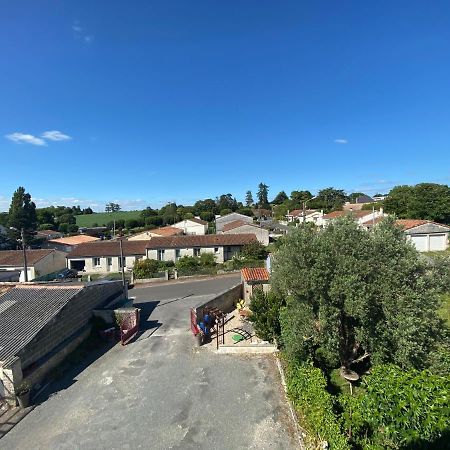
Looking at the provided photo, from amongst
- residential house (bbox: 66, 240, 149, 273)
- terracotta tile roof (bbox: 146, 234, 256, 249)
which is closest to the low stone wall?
terracotta tile roof (bbox: 146, 234, 256, 249)

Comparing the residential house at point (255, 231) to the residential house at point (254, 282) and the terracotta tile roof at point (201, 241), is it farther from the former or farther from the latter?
the residential house at point (254, 282)

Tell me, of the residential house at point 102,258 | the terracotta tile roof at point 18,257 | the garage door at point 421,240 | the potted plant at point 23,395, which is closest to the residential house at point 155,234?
the residential house at point 102,258

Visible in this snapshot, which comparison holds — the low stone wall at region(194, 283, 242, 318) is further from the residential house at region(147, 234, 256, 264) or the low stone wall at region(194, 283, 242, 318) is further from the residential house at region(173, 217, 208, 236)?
the residential house at region(173, 217, 208, 236)

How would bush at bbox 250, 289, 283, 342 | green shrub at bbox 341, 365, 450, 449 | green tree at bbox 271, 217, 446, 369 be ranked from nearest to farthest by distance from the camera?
green shrub at bbox 341, 365, 450, 449
green tree at bbox 271, 217, 446, 369
bush at bbox 250, 289, 283, 342

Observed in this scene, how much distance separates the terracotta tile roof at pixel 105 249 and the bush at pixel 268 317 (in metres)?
28.5

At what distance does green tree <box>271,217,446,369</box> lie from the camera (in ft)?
34.5

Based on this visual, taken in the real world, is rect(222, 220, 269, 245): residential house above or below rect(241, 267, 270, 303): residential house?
above

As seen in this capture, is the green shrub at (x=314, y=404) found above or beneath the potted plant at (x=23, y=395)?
above

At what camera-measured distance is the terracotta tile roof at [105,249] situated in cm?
4412

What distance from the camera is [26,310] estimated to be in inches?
707

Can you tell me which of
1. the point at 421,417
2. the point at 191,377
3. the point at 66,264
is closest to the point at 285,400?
the point at 191,377

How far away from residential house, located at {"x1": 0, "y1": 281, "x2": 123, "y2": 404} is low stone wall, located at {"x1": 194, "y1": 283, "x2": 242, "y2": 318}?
7.08 m

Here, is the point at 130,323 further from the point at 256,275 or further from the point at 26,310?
the point at 256,275

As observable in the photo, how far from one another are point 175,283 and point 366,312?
26.0 m
